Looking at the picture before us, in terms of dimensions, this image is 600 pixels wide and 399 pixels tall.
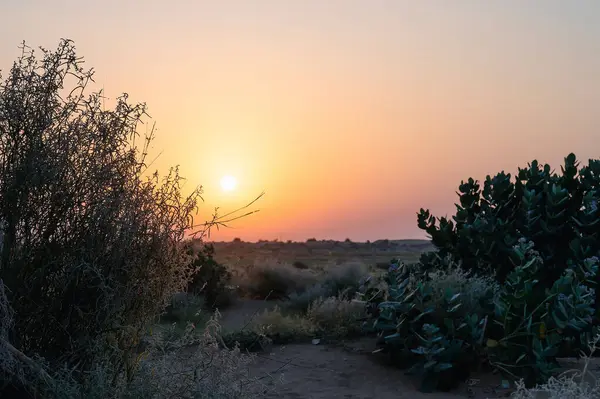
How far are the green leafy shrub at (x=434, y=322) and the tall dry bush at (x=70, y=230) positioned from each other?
4054mm

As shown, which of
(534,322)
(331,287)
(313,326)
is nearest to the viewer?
(534,322)

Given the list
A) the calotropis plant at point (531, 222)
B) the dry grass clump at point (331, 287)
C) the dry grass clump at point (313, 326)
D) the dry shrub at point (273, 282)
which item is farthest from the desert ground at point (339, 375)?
the dry shrub at point (273, 282)

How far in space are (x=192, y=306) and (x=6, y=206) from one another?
10.3 m

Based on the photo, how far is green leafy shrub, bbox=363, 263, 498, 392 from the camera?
A: 347 inches

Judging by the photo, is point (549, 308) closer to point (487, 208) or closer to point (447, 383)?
point (447, 383)

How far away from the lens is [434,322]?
9477mm

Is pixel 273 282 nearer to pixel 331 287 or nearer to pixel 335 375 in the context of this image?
pixel 331 287

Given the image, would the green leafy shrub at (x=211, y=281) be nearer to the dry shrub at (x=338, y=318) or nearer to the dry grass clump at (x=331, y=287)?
the dry grass clump at (x=331, y=287)

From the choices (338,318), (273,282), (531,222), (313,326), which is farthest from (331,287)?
(531,222)

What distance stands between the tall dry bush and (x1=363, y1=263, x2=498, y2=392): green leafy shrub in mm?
4054

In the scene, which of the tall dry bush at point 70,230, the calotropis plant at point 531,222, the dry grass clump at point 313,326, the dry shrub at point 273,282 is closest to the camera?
the tall dry bush at point 70,230

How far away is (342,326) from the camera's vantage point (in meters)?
12.0

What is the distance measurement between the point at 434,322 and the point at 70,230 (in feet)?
17.4

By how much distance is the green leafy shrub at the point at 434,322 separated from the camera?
347 inches
